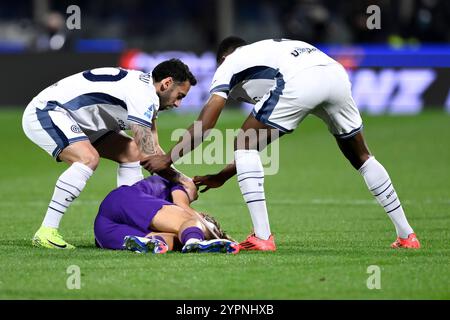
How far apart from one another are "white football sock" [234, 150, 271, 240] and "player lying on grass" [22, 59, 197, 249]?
2.22 ft

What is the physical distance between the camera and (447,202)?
12984 mm

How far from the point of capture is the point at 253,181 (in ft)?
28.5

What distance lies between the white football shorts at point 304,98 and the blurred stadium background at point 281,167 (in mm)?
1068

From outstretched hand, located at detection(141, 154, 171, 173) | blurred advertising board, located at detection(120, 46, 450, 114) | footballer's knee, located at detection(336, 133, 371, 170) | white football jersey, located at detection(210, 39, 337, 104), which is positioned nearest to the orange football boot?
footballer's knee, located at detection(336, 133, 371, 170)

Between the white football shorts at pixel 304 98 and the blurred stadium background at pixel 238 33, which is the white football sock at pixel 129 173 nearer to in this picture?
the white football shorts at pixel 304 98

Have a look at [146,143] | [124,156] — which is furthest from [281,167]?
[146,143]

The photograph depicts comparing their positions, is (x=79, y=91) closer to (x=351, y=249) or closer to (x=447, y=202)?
(x=351, y=249)

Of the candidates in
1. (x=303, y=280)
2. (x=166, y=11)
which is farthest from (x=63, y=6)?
(x=303, y=280)

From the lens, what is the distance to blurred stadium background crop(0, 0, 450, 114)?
23.0m

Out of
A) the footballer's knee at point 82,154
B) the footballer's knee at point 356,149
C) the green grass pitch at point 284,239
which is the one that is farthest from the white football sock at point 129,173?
the footballer's knee at point 356,149

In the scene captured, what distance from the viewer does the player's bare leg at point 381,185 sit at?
9.01 meters

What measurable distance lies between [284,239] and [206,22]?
20.2 m

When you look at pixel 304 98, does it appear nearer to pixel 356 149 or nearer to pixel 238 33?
pixel 356 149
